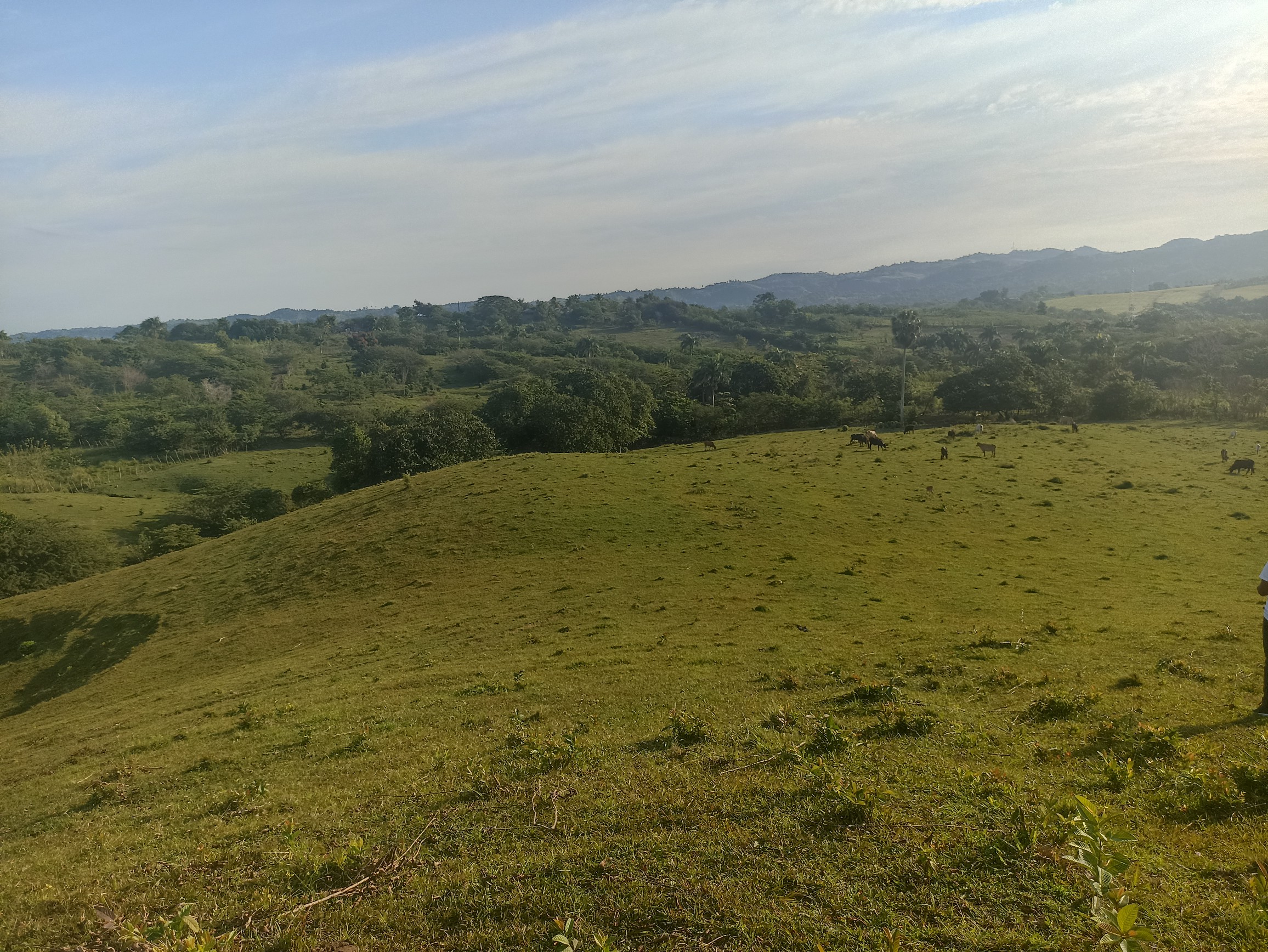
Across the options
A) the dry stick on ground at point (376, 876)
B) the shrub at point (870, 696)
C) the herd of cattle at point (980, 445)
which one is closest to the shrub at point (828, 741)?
the shrub at point (870, 696)

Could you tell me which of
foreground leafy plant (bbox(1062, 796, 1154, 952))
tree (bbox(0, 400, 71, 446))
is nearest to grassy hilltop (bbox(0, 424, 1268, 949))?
foreground leafy plant (bbox(1062, 796, 1154, 952))

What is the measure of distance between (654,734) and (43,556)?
188 ft

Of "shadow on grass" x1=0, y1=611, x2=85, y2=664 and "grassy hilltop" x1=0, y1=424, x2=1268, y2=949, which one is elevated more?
"grassy hilltop" x1=0, y1=424, x2=1268, y2=949

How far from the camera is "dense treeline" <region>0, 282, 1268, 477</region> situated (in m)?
66.9

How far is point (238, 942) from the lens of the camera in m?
5.64

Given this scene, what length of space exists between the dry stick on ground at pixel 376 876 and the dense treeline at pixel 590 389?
53044 mm

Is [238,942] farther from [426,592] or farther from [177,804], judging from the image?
[426,592]

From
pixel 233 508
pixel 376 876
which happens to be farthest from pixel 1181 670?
pixel 233 508

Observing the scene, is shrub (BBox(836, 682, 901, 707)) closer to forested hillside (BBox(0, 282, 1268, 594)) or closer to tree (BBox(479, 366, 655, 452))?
tree (BBox(479, 366, 655, 452))

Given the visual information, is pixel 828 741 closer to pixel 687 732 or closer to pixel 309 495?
pixel 687 732

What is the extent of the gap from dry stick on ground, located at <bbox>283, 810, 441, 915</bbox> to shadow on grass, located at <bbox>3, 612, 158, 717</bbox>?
25.6 m

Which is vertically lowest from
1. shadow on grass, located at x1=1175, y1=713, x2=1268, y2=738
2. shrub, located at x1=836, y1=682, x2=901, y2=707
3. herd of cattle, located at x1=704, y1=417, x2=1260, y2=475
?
herd of cattle, located at x1=704, y1=417, x2=1260, y2=475

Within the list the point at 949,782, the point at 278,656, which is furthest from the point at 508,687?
the point at 278,656

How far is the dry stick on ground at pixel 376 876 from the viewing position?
6145 mm
